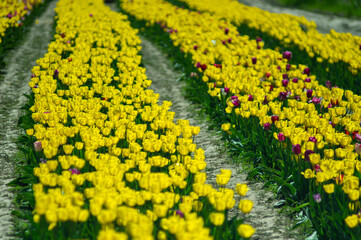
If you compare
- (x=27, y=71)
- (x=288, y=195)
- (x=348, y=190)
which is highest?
(x=348, y=190)

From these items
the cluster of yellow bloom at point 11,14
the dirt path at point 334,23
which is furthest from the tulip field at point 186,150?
the dirt path at point 334,23

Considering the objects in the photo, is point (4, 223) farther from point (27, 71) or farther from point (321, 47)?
point (321, 47)

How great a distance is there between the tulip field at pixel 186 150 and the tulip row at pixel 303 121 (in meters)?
0.02

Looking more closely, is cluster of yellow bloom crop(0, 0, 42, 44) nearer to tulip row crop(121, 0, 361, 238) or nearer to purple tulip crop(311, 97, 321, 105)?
tulip row crop(121, 0, 361, 238)

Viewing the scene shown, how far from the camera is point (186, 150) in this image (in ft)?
12.7

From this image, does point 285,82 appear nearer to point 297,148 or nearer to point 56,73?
point 297,148

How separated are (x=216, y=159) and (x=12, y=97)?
4447mm

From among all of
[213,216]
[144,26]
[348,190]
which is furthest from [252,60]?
[144,26]

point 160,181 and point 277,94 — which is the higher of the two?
point 277,94

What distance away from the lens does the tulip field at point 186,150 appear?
290 cm

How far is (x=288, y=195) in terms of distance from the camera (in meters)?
4.35

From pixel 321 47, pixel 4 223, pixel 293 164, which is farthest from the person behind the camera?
pixel 321 47

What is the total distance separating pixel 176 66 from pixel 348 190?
24.5 ft

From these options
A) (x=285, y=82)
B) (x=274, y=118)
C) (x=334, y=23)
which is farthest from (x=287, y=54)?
(x=334, y=23)
